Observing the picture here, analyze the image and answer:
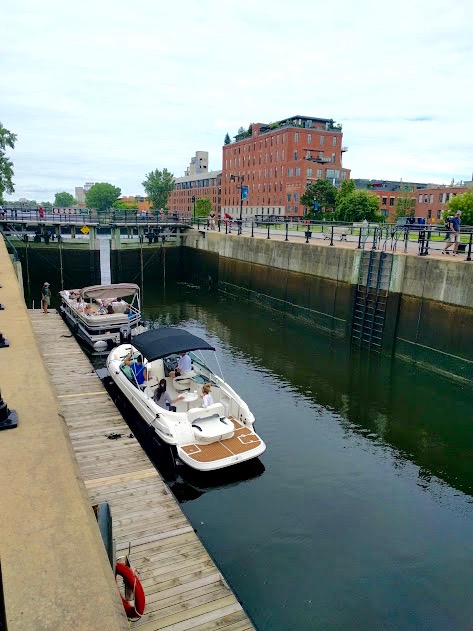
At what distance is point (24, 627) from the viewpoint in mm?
2486

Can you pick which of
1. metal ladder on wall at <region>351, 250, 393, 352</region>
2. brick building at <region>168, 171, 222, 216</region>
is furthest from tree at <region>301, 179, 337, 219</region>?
metal ladder on wall at <region>351, 250, 393, 352</region>

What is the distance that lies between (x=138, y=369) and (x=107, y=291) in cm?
1117

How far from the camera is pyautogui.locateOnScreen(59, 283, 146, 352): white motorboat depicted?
22.0 metres

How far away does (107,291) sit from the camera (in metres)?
24.8

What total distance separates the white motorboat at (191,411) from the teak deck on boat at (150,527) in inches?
13.1

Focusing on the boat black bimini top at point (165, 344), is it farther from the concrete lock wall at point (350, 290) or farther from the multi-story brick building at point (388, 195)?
the multi-story brick building at point (388, 195)

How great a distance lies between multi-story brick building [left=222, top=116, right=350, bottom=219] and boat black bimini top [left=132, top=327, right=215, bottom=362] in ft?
208

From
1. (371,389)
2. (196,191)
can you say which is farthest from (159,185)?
(371,389)

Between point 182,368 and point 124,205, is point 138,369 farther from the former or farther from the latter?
point 124,205

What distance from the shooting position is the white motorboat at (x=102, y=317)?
2203 centimetres

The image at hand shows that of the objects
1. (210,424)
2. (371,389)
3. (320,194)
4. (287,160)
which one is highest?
(287,160)

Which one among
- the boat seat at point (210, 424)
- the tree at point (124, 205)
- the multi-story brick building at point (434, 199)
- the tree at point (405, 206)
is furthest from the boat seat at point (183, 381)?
the tree at point (124, 205)

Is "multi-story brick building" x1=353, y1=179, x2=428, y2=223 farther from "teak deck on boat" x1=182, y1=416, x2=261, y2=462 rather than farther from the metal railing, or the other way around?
"teak deck on boat" x1=182, y1=416, x2=261, y2=462

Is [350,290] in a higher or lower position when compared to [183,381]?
higher
